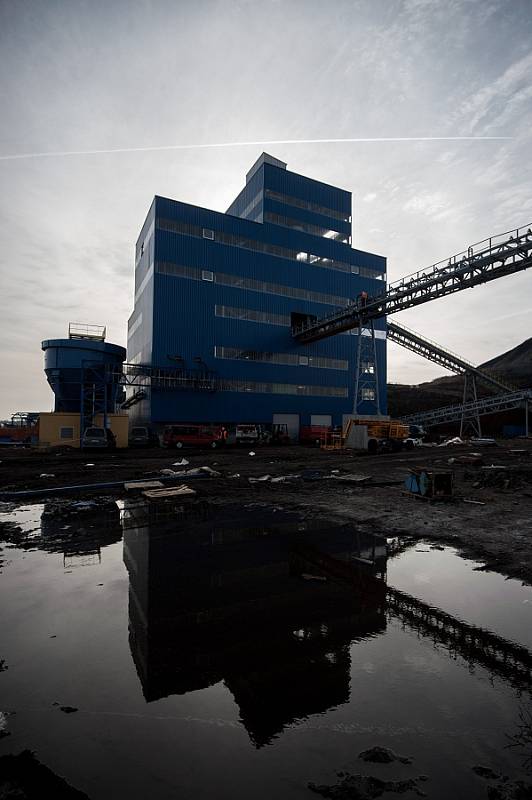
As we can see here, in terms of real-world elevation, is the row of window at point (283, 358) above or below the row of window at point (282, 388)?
above

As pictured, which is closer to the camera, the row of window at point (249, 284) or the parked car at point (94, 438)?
the parked car at point (94, 438)

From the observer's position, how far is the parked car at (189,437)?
30344 mm

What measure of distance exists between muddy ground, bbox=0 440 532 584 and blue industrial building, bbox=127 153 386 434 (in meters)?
16.6

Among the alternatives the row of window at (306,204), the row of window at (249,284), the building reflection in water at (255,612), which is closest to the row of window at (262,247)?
the row of window at (249,284)

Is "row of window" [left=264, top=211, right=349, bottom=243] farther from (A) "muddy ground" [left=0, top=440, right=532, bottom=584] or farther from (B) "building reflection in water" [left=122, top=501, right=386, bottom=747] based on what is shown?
(B) "building reflection in water" [left=122, top=501, right=386, bottom=747]

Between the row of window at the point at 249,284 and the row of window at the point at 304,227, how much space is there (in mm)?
7165

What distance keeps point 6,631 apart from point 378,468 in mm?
16188

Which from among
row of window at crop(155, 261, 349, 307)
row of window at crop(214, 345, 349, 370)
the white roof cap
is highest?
the white roof cap

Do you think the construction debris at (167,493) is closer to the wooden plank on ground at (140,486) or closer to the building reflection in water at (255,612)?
the wooden plank on ground at (140,486)

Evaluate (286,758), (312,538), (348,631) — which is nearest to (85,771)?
(286,758)

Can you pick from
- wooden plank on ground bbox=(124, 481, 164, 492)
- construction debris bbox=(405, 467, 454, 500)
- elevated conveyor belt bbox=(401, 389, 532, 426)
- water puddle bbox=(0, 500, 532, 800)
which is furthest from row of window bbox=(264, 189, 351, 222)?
water puddle bbox=(0, 500, 532, 800)

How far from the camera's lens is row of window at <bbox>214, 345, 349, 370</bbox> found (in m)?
37.5

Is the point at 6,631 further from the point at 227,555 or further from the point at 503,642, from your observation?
the point at 503,642

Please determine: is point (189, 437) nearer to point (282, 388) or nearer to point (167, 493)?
point (282, 388)
